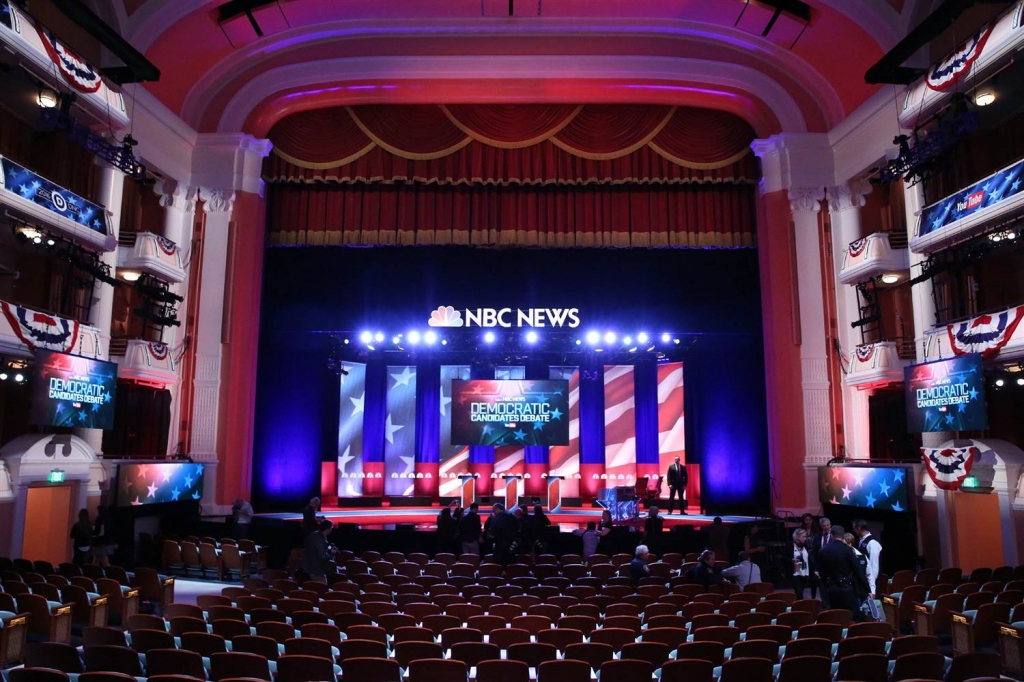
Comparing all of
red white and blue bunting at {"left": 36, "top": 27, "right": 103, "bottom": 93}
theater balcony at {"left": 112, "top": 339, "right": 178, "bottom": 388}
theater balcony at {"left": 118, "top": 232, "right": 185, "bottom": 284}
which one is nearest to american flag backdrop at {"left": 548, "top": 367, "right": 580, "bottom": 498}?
theater balcony at {"left": 112, "top": 339, "right": 178, "bottom": 388}

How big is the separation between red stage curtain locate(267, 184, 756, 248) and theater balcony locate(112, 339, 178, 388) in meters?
4.72

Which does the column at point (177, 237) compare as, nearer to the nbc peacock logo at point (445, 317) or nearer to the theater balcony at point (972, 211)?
the nbc peacock logo at point (445, 317)

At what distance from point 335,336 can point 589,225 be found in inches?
318

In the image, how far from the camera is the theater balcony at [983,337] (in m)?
12.4

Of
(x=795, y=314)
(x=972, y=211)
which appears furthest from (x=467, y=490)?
(x=972, y=211)

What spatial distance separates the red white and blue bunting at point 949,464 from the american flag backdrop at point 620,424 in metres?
10.5

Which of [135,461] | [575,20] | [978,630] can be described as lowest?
[978,630]

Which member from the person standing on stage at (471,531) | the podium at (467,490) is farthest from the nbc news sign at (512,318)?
the person standing on stage at (471,531)

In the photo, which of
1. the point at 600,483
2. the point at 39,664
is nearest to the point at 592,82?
the point at 600,483

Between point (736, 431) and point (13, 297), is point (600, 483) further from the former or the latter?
point (13, 297)

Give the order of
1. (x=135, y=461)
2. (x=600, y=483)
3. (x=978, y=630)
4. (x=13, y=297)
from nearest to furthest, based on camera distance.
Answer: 1. (x=978, y=630)
2. (x=13, y=297)
3. (x=135, y=461)
4. (x=600, y=483)

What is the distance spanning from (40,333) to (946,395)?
54.5 feet

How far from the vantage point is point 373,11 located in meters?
18.4

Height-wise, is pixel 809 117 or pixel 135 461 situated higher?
pixel 809 117
